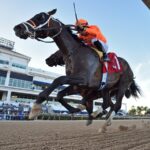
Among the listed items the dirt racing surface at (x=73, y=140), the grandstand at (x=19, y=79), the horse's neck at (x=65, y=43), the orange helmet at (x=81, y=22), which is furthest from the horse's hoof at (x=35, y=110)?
the grandstand at (x=19, y=79)

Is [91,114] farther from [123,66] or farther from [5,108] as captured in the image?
[5,108]

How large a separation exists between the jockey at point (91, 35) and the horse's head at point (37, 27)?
67cm

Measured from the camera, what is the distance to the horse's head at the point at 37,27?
4.59 metres

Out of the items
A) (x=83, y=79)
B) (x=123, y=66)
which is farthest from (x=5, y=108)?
(x=83, y=79)

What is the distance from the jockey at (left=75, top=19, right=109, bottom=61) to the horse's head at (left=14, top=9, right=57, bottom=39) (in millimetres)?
665

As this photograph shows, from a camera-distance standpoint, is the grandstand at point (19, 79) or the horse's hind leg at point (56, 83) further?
the grandstand at point (19, 79)

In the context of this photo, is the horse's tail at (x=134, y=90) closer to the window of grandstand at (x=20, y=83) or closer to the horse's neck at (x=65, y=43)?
the horse's neck at (x=65, y=43)

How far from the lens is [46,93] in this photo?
14.5 feet

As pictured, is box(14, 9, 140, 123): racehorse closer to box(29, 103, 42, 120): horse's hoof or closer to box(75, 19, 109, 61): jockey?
box(29, 103, 42, 120): horse's hoof

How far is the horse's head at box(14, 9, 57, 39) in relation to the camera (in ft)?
15.0

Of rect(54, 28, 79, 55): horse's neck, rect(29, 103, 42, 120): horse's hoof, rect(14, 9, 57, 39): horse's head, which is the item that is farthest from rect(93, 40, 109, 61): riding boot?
rect(29, 103, 42, 120): horse's hoof

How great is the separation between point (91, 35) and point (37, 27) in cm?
127

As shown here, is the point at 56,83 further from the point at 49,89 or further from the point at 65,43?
the point at 65,43

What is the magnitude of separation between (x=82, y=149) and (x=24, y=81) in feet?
156
